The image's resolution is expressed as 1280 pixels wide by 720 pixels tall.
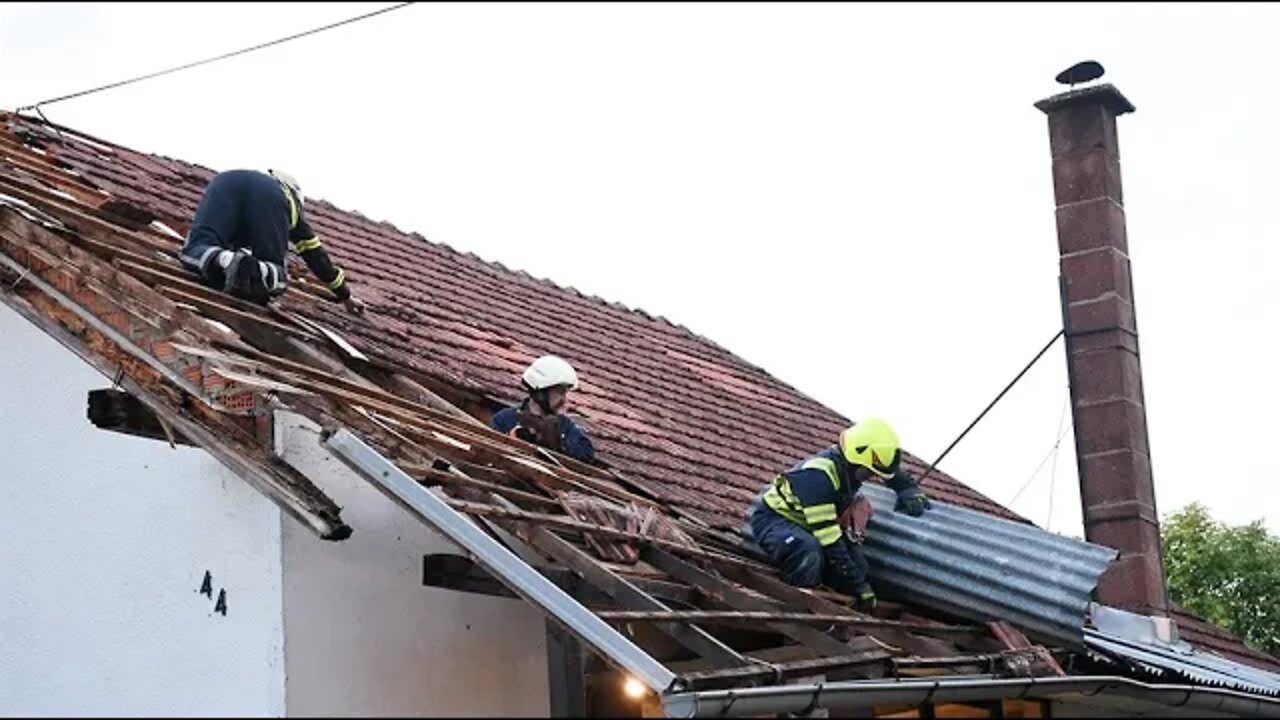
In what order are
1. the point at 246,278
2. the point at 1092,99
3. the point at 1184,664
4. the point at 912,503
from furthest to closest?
the point at 1092,99
the point at 1184,664
the point at 912,503
the point at 246,278

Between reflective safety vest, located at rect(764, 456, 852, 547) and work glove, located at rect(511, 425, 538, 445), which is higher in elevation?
work glove, located at rect(511, 425, 538, 445)

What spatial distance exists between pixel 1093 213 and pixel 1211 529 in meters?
2.55

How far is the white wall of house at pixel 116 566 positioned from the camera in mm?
6918

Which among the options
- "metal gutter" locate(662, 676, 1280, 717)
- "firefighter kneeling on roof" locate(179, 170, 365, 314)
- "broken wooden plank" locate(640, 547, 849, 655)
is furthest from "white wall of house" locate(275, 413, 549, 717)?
"metal gutter" locate(662, 676, 1280, 717)

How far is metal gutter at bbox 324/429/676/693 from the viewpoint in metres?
5.78

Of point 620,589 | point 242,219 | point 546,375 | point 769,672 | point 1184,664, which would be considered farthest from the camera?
point 1184,664

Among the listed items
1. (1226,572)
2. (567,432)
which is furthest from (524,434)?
(1226,572)

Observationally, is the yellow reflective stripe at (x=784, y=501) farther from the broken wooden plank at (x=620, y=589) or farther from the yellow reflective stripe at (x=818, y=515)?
the broken wooden plank at (x=620, y=589)

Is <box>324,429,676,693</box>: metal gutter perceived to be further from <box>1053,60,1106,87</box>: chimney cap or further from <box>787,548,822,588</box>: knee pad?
<box>1053,60,1106,87</box>: chimney cap

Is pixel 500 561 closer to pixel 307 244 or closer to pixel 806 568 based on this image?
pixel 806 568

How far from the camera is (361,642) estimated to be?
7.14 meters

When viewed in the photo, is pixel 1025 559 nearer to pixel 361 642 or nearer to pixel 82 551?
pixel 361 642

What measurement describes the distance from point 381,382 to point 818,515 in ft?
6.60

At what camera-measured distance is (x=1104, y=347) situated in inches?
480
